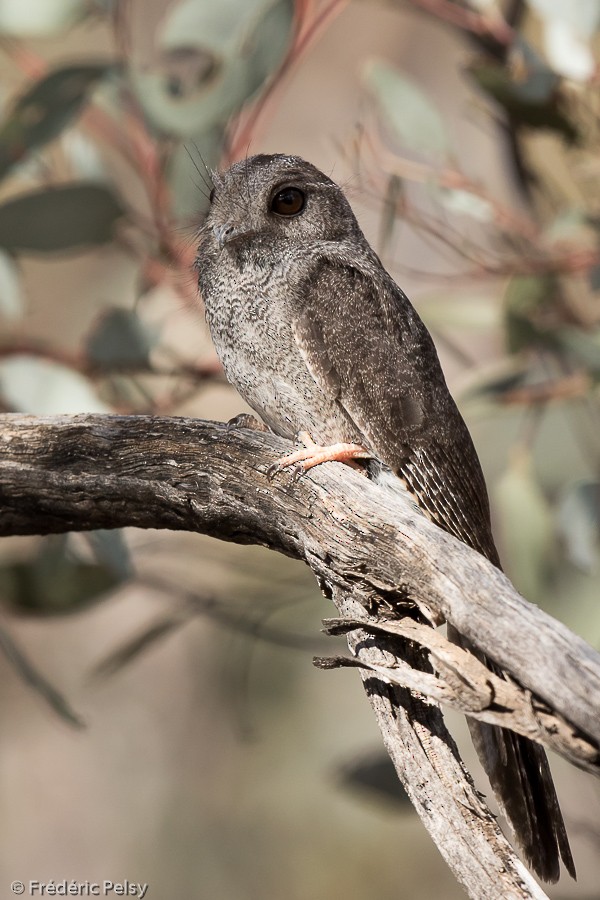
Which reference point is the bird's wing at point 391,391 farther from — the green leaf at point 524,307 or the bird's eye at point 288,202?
the green leaf at point 524,307

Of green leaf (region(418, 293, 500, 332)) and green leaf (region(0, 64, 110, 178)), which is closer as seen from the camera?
green leaf (region(0, 64, 110, 178))

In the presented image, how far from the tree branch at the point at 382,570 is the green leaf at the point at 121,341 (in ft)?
3.42

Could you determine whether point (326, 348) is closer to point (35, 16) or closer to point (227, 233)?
point (227, 233)

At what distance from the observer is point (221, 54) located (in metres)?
3.33

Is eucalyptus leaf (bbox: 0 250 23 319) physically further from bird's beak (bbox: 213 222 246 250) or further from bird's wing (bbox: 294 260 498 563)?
bird's wing (bbox: 294 260 498 563)

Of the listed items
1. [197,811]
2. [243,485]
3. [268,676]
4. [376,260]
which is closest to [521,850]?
[243,485]

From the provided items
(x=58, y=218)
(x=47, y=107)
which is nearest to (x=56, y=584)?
(x=58, y=218)

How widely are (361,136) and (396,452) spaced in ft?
4.63

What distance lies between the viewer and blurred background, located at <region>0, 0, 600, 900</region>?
3.32m

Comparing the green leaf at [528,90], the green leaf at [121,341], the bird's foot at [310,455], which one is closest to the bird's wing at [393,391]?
the bird's foot at [310,455]

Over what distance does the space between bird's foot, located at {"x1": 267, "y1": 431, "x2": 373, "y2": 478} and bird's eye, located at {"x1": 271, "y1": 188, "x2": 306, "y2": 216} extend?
626mm

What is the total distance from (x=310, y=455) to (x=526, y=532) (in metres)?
1.41

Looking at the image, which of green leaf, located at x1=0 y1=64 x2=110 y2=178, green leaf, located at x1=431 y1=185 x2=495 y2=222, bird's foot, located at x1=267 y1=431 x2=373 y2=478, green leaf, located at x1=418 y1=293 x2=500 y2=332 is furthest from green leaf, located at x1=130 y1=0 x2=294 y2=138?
bird's foot, located at x1=267 y1=431 x2=373 y2=478

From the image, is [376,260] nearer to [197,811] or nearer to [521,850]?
[521,850]
